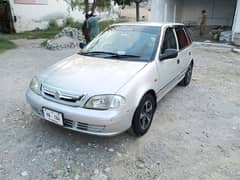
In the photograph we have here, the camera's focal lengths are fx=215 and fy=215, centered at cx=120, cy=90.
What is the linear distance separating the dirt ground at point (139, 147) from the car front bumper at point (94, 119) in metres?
0.36

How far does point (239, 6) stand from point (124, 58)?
342 inches

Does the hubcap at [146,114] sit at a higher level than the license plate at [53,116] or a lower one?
lower

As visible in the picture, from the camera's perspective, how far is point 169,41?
3625 mm

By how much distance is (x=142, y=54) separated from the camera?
314 centimetres

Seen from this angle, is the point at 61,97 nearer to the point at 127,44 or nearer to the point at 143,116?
the point at 143,116

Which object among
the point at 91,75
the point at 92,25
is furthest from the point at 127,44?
the point at 92,25

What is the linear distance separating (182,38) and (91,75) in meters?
2.39

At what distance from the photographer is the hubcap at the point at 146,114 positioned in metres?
2.83

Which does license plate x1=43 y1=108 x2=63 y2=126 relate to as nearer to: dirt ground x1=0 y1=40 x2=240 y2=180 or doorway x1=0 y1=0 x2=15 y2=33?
dirt ground x1=0 y1=40 x2=240 y2=180

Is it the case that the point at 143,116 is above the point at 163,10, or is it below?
below

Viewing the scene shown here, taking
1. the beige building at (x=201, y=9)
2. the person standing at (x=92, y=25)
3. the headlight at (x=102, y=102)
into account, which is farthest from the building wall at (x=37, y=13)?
the headlight at (x=102, y=102)

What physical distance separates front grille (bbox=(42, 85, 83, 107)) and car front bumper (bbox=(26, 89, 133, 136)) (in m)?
0.05

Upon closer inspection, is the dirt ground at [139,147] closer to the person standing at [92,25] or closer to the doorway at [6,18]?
the person standing at [92,25]

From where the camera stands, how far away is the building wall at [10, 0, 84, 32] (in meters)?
15.6
